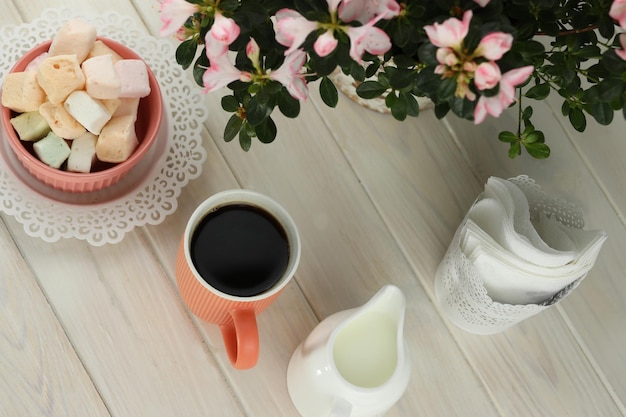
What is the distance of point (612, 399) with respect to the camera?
0.94 metres

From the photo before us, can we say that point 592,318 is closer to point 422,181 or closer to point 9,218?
point 422,181

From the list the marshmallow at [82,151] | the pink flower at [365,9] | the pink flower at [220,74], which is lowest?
the marshmallow at [82,151]

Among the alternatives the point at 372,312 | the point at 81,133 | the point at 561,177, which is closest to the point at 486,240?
the point at 372,312

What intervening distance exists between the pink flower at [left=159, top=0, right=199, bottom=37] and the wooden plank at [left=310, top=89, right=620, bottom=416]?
37cm

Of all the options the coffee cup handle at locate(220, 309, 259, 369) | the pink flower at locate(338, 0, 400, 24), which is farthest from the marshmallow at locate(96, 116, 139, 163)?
the pink flower at locate(338, 0, 400, 24)

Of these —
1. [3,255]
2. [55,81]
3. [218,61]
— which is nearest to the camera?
[218,61]

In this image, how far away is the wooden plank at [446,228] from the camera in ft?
3.06

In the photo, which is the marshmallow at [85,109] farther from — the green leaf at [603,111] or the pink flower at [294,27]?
the green leaf at [603,111]

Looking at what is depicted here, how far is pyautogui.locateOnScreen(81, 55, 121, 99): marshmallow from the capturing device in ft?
2.53

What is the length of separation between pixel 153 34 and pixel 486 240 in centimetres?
47

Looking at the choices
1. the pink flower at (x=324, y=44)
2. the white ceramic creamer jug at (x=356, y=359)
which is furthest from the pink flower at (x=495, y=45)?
the white ceramic creamer jug at (x=356, y=359)

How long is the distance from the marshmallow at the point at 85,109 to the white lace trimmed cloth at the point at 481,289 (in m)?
0.40

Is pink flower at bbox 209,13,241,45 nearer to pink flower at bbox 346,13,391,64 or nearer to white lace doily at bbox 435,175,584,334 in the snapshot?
pink flower at bbox 346,13,391,64

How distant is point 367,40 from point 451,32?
0.26 ft
